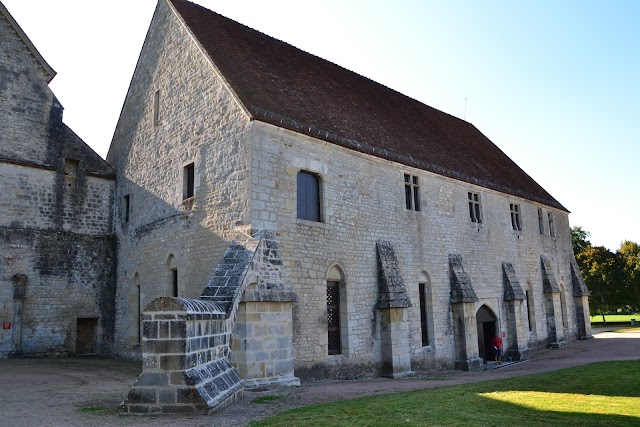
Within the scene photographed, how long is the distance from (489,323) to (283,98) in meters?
13.1

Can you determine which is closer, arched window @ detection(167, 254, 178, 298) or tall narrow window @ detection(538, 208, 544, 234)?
arched window @ detection(167, 254, 178, 298)

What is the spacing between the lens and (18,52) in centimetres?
1825

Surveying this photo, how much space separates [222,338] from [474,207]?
14168 mm

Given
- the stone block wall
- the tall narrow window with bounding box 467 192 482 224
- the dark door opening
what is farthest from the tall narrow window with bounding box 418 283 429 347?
the dark door opening

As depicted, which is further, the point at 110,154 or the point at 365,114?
the point at 110,154

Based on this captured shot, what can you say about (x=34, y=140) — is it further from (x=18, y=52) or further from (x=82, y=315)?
(x=82, y=315)

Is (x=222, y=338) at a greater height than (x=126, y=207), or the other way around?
(x=126, y=207)

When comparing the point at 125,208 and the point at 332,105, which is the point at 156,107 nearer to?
the point at 125,208

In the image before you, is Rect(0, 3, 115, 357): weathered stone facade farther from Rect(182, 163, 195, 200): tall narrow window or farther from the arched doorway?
the arched doorway

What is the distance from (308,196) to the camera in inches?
553

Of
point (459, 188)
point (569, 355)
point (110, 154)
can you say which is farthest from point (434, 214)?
point (110, 154)

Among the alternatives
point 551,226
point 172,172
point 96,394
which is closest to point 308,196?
point 172,172

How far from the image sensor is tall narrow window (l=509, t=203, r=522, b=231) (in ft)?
76.7

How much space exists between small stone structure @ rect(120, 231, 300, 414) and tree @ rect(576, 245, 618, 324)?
43.1 m
